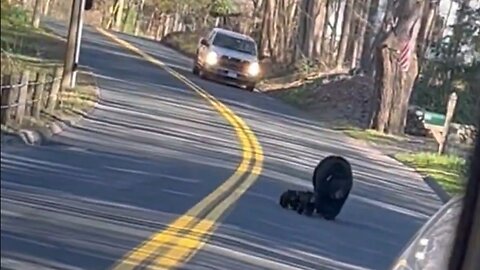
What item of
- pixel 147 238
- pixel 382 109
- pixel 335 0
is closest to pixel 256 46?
pixel 335 0

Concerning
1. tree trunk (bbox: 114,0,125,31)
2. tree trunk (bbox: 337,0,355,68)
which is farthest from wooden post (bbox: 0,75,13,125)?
tree trunk (bbox: 337,0,355,68)

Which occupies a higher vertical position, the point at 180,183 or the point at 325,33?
the point at 325,33

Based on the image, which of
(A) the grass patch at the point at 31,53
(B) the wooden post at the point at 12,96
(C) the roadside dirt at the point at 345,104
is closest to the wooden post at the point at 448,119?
(C) the roadside dirt at the point at 345,104

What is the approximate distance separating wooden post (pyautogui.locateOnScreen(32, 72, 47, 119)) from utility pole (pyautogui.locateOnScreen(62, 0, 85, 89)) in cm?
17

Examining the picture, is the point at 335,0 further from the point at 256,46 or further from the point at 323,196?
the point at 323,196

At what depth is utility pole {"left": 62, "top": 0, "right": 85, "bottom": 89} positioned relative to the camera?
3.85 meters

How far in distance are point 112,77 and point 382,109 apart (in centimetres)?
107

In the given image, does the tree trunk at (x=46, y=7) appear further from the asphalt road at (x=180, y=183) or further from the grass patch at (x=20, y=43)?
the asphalt road at (x=180, y=183)

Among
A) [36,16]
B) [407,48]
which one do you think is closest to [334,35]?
[407,48]

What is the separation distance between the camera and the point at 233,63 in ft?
16.2

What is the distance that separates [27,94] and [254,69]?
1575mm

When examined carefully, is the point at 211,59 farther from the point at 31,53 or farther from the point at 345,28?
the point at 31,53

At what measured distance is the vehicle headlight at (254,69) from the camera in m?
4.83

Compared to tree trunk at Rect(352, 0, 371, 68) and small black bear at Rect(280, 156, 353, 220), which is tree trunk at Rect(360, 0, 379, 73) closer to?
tree trunk at Rect(352, 0, 371, 68)
